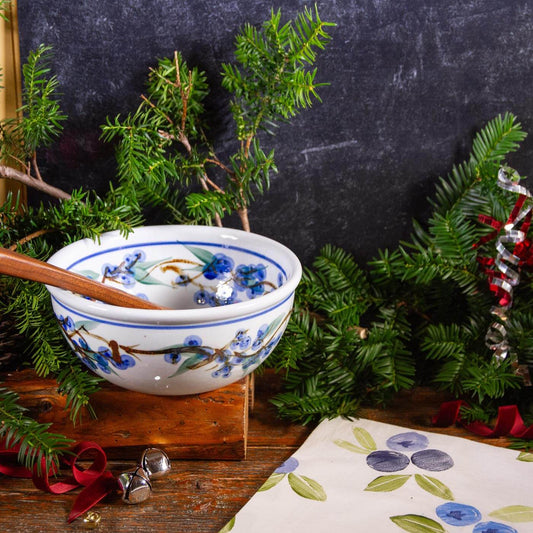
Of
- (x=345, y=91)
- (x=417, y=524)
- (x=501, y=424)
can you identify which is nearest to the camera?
(x=417, y=524)

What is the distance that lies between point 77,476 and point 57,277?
7.0 inches

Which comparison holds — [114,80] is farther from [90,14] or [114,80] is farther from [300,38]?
[300,38]

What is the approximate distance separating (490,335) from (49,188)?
1.66 ft

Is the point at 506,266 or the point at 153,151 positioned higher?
the point at 153,151

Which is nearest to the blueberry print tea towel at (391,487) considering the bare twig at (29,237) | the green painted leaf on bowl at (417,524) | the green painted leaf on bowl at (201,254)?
the green painted leaf on bowl at (417,524)

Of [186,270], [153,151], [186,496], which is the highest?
[153,151]

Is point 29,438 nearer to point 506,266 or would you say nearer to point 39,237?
point 39,237

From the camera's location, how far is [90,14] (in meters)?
0.72

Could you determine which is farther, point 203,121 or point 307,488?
point 203,121

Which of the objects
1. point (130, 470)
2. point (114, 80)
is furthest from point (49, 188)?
point (130, 470)

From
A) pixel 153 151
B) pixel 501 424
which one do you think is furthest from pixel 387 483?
pixel 153 151

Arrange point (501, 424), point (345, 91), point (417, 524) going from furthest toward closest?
point (345, 91)
point (501, 424)
point (417, 524)

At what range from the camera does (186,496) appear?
57cm

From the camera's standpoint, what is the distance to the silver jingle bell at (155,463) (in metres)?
0.58
